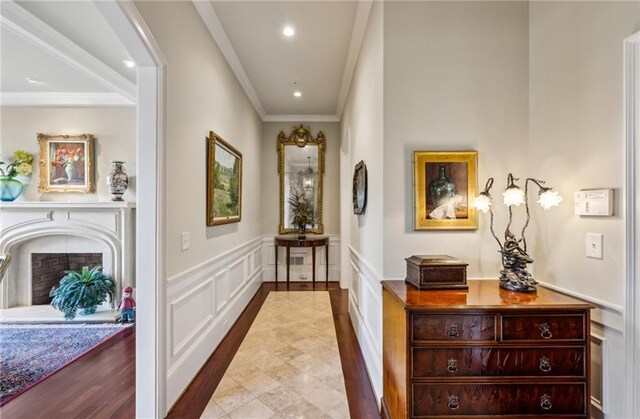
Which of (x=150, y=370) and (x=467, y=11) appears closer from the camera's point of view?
(x=150, y=370)

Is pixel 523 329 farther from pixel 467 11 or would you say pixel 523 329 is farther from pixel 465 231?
pixel 467 11

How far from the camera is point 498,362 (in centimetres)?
138

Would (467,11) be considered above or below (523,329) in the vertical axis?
above

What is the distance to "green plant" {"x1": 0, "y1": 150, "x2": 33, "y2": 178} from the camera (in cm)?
373

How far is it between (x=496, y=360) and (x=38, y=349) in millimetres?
3909

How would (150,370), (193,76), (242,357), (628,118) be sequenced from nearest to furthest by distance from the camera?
(628,118) < (150,370) < (193,76) < (242,357)

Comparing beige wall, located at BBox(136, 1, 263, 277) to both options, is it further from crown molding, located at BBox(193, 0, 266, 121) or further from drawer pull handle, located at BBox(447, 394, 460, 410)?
drawer pull handle, located at BBox(447, 394, 460, 410)

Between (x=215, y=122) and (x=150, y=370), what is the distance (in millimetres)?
2149

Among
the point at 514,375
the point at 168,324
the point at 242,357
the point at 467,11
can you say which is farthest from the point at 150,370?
the point at 467,11

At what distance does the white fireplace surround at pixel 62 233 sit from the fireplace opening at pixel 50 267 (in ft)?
0.33

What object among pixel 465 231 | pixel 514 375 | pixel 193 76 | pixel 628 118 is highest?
pixel 193 76

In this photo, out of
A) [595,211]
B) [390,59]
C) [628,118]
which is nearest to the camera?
[628,118]

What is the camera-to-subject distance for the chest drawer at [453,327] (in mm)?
1380

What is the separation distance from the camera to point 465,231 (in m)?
1.92
